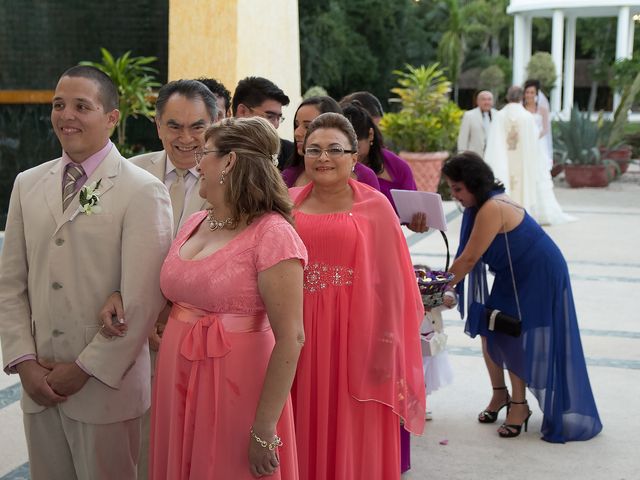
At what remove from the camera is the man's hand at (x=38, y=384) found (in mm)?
2900

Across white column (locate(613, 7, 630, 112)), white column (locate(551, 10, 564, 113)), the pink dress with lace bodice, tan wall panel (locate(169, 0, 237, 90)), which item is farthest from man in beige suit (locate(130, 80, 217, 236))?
white column (locate(551, 10, 564, 113))

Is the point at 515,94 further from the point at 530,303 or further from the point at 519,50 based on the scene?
the point at 519,50

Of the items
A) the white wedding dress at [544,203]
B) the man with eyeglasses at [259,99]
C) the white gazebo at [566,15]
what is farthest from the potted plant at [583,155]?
the man with eyeglasses at [259,99]

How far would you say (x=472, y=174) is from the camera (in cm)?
487

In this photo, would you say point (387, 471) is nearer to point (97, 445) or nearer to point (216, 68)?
point (97, 445)

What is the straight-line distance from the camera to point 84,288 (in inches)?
115

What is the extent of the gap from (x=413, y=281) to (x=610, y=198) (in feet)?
42.5

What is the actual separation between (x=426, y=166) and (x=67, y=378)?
12137mm

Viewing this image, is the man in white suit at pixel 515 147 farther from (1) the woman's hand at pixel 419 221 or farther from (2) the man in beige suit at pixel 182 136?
(2) the man in beige suit at pixel 182 136

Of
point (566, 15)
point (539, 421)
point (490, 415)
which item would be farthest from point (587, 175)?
point (566, 15)

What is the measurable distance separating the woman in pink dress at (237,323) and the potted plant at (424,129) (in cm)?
1166

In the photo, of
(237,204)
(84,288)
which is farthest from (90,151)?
(237,204)

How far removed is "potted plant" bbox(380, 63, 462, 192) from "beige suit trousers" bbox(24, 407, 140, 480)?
37.8 feet

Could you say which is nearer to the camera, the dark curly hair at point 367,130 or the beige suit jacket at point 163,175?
the beige suit jacket at point 163,175
